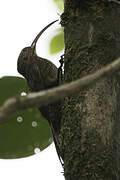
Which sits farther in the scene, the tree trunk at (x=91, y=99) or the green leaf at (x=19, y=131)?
the green leaf at (x=19, y=131)

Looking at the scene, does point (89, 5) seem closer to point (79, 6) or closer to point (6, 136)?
point (79, 6)

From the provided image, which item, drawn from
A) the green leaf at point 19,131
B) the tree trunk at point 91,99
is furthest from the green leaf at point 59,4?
the green leaf at point 19,131

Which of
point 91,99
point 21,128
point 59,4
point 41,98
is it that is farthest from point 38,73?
point 41,98

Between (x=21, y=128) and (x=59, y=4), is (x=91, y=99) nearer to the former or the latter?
(x=59, y=4)

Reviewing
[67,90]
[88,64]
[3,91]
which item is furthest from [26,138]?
[67,90]

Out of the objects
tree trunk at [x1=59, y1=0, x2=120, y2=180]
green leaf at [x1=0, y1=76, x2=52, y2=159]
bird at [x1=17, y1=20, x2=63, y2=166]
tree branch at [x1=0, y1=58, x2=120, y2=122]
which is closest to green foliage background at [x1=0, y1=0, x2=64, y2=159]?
green leaf at [x1=0, y1=76, x2=52, y2=159]

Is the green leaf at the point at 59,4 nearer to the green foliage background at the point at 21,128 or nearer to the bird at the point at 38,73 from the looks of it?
the green foliage background at the point at 21,128

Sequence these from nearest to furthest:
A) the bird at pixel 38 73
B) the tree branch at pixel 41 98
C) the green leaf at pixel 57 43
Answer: the tree branch at pixel 41 98
the green leaf at pixel 57 43
the bird at pixel 38 73
